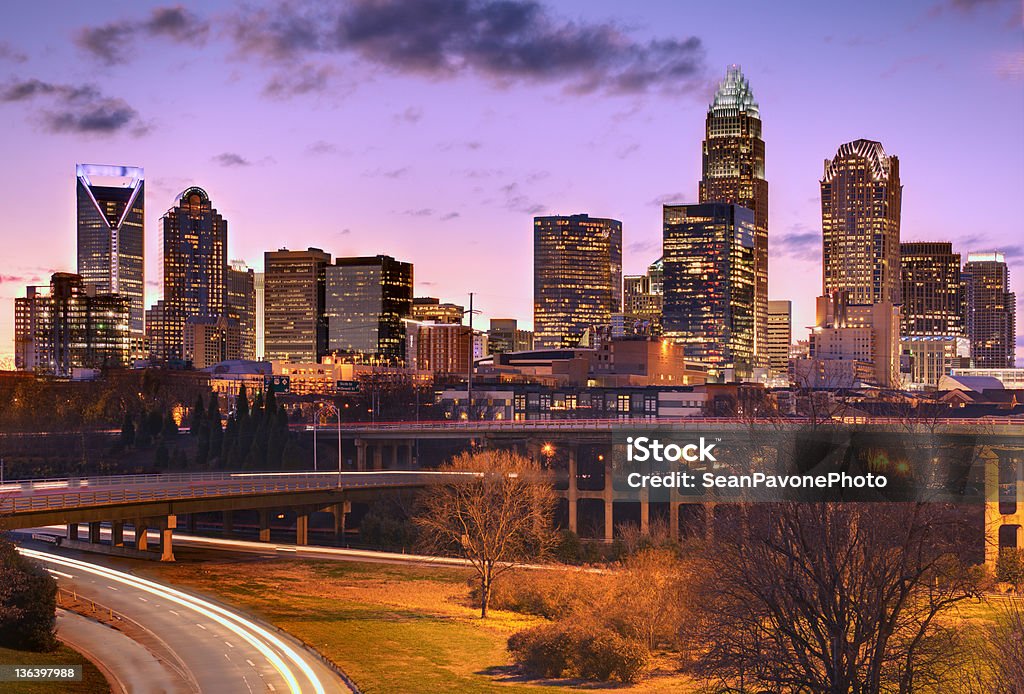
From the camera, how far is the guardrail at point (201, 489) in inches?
3088

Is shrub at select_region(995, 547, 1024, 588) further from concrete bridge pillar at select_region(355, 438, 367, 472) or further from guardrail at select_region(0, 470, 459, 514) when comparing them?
concrete bridge pillar at select_region(355, 438, 367, 472)

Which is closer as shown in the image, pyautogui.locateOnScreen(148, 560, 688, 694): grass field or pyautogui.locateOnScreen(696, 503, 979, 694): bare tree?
pyautogui.locateOnScreen(696, 503, 979, 694): bare tree

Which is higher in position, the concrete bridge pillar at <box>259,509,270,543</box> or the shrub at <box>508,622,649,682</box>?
the shrub at <box>508,622,649,682</box>

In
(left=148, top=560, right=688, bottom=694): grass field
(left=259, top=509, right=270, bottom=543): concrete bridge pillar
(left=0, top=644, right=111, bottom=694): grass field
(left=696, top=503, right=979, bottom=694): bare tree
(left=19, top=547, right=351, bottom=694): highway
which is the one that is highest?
(left=696, top=503, right=979, bottom=694): bare tree

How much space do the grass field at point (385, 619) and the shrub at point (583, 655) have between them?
45.1 inches

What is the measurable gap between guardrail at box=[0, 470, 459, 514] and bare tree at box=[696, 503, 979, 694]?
51644 mm

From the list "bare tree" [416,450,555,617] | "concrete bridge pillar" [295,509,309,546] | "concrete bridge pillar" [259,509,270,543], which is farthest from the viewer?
"concrete bridge pillar" [259,509,270,543]

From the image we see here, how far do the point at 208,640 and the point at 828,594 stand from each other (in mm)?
30853

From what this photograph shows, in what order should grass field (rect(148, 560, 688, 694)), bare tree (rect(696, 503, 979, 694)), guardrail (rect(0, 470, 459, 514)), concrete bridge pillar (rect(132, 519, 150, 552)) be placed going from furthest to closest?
concrete bridge pillar (rect(132, 519, 150, 552)) → guardrail (rect(0, 470, 459, 514)) → grass field (rect(148, 560, 688, 694)) → bare tree (rect(696, 503, 979, 694))

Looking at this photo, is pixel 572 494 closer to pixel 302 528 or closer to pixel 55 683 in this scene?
pixel 302 528

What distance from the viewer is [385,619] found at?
214ft

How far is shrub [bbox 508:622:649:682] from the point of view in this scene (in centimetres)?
5403

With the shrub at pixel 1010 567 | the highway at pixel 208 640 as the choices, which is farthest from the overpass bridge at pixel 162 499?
the shrub at pixel 1010 567

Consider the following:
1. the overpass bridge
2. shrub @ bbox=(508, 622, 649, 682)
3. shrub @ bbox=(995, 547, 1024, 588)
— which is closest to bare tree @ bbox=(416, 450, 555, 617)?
the overpass bridge
